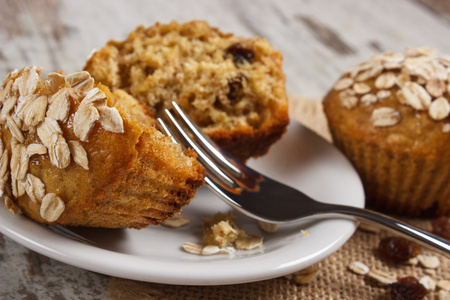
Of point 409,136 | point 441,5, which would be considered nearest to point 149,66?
point 409,136

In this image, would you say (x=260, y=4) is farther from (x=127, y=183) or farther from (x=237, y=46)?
(x=127, y=183)

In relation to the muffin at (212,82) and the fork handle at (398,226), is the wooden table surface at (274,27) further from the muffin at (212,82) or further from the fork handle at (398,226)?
the fork handle at (398,226)

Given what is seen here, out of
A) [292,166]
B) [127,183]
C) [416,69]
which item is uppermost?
[416,69]

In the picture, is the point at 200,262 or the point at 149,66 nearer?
the point at 200,262

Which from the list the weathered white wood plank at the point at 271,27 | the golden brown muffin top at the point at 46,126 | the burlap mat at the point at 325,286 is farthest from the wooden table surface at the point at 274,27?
the golden brown muffin top at the point at 46,126

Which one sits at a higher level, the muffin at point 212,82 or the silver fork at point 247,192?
the muffin at point 212,82
